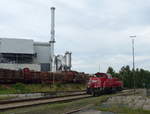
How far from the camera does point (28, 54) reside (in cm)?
6875

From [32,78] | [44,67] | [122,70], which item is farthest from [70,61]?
[32,78]

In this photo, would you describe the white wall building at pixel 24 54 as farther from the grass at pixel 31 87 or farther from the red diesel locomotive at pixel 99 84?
the red diesel locomotive at pixel 99 84

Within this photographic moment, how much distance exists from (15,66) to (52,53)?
A: 12631 millimetres

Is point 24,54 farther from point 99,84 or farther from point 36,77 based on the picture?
point 99,84

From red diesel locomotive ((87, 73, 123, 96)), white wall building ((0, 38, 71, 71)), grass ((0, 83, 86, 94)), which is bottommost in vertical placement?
grass ((0, 83, 86, 94))

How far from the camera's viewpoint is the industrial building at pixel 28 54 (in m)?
65.8

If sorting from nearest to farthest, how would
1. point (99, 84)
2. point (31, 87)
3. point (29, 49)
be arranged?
point (99, 84)
point (31, 87)
point (29, 49)

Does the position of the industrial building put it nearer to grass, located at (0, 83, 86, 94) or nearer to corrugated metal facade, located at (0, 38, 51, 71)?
corrugated metal facade, located at (0, 38, 51, 71)

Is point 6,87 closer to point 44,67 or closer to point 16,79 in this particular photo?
point 16,79

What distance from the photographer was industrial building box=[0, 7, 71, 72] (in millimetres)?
65750

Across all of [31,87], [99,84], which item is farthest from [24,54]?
[99,84]

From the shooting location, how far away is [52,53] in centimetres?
7338

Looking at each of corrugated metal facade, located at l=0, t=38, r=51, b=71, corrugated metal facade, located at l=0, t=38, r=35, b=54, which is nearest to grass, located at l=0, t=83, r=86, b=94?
corrugated metal facade, located at l=0, t=38, r=51, b=71

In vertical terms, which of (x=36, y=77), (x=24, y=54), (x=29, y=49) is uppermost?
(x=29, y=49)
